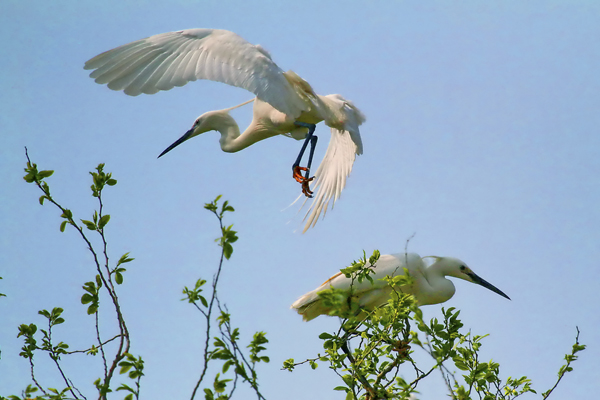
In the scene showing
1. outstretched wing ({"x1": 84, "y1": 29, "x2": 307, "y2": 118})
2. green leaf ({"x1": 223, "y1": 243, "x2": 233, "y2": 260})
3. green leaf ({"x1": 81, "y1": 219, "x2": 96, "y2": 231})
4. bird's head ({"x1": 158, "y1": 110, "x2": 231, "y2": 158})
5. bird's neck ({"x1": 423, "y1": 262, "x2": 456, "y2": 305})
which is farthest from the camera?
bird's head ({"x1": 158, "y1": 110, "x2": 231, "y2": 158})

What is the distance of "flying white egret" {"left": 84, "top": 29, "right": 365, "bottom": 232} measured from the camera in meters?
4.64

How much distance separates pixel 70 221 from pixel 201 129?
385 centimetres

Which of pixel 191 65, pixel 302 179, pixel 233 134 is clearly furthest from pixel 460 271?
pixel 191 65

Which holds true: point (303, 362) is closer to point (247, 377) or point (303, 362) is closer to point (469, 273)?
point (247, 377)

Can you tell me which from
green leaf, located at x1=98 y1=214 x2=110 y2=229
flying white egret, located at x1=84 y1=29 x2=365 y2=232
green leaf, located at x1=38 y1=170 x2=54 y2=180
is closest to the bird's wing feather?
flying white egret, located at x1=84 y1=29 x2=365 y2=232

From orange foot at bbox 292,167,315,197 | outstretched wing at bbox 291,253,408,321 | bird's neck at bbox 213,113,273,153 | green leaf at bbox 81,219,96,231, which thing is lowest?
green leaf at bbox 81,219,96,231

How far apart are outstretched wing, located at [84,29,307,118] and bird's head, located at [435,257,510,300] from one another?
2404 mm

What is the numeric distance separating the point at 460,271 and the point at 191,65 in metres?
3.49

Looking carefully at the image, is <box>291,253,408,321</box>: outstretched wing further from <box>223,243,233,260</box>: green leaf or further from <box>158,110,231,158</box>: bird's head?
<box>223,243,233,260</box>: green leaf

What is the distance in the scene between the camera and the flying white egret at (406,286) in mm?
5863

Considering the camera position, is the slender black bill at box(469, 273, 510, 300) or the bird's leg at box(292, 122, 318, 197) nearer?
the bird's leg at box(292, 122, 318, 197)

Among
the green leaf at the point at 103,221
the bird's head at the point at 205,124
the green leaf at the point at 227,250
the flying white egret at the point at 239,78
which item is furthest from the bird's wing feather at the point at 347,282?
the green leaf at the point at 227,250

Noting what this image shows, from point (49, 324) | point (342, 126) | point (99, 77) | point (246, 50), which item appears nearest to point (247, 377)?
point (49, 324)

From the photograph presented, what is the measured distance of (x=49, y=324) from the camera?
328 centimetres
